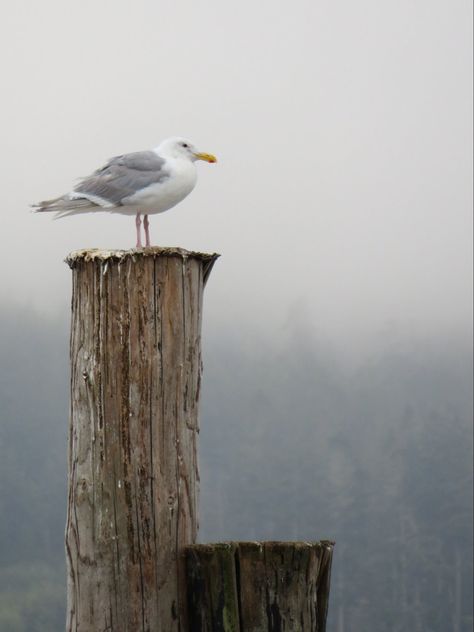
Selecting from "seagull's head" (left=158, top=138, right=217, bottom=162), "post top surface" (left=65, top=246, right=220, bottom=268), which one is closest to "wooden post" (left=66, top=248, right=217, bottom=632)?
"post top surface" (left=65, top=246, right=220, bottom=268)

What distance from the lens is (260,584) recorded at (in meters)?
3.96

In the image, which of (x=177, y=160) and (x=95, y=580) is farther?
(x=177, y=160)

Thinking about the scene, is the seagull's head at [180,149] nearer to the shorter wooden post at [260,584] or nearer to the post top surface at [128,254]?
the post top surface at [128,254]

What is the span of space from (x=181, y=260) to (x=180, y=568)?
1.34 m

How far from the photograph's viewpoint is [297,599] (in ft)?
13.0

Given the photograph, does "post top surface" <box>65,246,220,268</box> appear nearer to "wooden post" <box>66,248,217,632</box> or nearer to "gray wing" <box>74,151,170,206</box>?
"wooden post" <box>66,248,217,632</box>

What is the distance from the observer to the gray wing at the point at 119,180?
6.54 metres

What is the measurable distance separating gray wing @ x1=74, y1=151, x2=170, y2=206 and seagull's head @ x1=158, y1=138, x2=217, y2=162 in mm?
405

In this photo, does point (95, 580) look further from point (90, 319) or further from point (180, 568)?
point (90, 319)

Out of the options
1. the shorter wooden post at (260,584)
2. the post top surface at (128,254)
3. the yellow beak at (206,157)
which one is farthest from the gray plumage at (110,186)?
the shorter wooden post at (260,584)

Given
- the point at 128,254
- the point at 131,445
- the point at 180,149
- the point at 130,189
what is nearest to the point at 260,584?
the point at 131,445

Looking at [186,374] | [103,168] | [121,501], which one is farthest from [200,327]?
[103,168]

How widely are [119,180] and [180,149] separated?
0.73 meters

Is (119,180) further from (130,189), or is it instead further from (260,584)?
(260,584)
